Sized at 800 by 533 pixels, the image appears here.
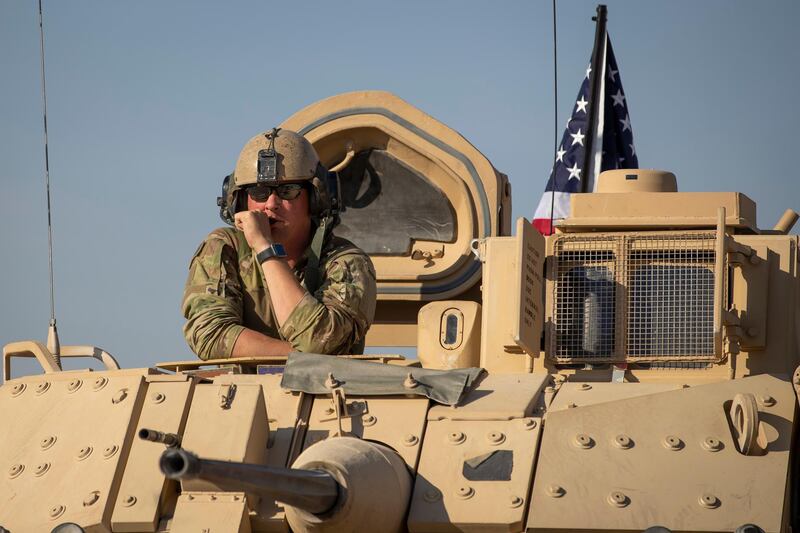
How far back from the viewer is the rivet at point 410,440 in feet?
30.0

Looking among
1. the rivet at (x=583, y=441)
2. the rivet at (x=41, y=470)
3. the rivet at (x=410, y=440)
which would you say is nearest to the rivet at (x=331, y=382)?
the rivet at (x=410, y=440)

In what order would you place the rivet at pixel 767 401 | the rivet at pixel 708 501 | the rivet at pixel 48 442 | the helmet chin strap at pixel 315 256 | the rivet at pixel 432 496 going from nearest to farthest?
1. the rivet at pixel 708 501
2. the rivet at pixel 432 496
3. the rivet at pixel 767 401
4. the rivet at pixel 48 442
5. the helmet chin strap at pixel 315 256

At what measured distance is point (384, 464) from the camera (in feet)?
28.5

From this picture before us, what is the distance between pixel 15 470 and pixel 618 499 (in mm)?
3102

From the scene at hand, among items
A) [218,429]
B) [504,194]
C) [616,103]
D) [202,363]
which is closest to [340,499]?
[218,429]

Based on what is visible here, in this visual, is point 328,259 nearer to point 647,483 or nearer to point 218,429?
point 218,429

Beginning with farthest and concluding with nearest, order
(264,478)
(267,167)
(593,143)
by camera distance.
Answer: (593,143) < (267,167) < (264,478)

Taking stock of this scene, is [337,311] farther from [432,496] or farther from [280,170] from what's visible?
[432,496]

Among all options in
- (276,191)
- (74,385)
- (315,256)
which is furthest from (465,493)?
(276,191)

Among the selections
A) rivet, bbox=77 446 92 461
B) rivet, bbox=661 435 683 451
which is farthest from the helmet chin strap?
rivet, bbox=661 435 683 451

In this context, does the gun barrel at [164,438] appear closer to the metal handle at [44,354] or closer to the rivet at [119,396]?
the rivet at [119,396]

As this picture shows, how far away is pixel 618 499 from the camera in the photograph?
8508 mm

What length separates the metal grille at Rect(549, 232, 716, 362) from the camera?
10.8 meters

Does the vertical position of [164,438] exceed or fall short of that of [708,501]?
it exceeds it
